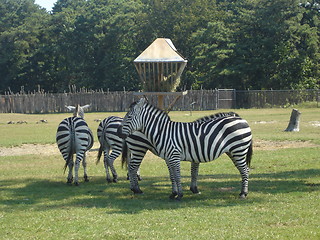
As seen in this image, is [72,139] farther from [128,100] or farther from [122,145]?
[128,100]

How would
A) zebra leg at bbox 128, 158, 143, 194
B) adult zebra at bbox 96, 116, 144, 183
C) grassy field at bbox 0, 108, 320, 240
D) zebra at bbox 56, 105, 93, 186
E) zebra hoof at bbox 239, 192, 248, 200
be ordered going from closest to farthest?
1. grassy field at bbox 0, 108, 320, 240
2. zebra hoof at bbox 239, 192, 248, 200
3. zebra leg at bbox 128, 158, 143, 194
4. zebra at bbox 56, 105, 93, 186
5. adult zebra at bbox 96, 116, 144, 183

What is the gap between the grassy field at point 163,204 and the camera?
25.8 ft

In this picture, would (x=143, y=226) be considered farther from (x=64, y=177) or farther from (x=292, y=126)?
(x=292, y=126)

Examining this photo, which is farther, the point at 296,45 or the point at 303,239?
the point at 296,45

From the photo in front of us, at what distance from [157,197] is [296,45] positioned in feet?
155

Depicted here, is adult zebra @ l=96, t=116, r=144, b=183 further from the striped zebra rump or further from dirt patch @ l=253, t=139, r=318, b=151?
dirt patch @ l=253, t=139, r=318, b=151

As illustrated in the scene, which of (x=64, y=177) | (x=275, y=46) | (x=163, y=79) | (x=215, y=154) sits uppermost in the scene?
(x=275, y=46)

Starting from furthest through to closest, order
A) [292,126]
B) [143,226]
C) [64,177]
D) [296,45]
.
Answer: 1. [296,45]
2. [292,126]
3. [64,177]
4. [143,226]

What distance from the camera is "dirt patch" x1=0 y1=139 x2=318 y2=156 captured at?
19.6m

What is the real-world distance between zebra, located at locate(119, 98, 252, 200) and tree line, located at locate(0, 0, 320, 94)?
41.7 meters

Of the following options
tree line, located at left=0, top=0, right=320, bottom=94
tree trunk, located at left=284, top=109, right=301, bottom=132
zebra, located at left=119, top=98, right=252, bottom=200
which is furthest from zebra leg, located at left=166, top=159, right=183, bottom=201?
tree line, located at left=0, top=0, right=320, bottom=94

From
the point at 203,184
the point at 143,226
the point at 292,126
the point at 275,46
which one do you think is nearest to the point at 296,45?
the point at 275,46

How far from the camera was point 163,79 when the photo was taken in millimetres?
14445

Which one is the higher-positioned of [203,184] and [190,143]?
[190,143]
